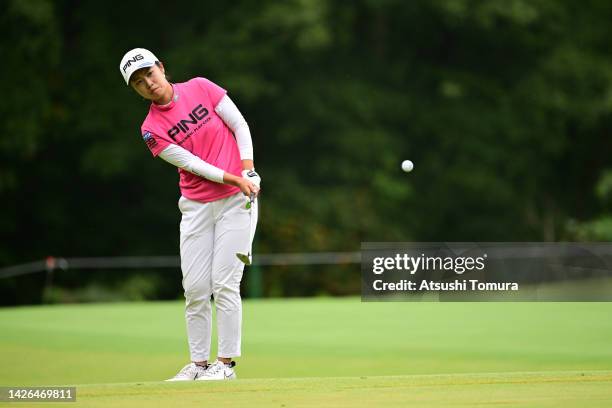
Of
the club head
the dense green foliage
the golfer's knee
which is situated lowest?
the golfer's knee

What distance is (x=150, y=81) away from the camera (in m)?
6.45

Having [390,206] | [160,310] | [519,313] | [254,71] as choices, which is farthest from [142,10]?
[519,313]

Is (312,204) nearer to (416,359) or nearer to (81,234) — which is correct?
(81,234)

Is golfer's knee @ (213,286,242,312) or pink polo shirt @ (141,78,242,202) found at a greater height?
pink polo shirt @ (141,78,242,202)

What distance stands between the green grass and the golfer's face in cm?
166

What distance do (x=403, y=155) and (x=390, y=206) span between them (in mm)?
1180

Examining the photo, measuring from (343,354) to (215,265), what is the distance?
2022 millimetres

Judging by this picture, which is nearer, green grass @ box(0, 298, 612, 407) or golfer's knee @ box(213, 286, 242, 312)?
green grass @ box(0, 298, 612, 407)

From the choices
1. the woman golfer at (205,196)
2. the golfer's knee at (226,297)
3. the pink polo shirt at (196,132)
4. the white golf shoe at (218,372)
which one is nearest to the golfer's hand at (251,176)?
the woman golfer at (205,196)

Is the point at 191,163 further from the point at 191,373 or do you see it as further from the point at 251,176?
the point at 191,373

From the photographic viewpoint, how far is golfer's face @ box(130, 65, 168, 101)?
6445 mm

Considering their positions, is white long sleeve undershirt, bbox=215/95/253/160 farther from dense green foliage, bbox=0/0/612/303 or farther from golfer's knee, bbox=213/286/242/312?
dense green foliage, bbox=0/0/612/303

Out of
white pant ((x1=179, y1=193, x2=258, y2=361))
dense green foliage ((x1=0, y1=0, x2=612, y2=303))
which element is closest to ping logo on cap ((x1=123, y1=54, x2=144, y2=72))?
white pant ((x1=179, y1=193, x2=258, y2=361))

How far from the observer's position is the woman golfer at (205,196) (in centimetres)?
651
